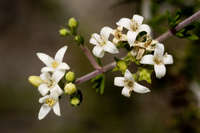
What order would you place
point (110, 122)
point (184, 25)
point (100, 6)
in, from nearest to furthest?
1. point (184, 25)
2. point (110, 122)
3. point (100, 6)

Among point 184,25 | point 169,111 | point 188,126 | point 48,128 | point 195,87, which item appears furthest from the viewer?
point 48,128

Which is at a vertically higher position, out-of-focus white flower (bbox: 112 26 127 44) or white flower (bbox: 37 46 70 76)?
out-of-focus white flower (bbox: 112 26 127 44)

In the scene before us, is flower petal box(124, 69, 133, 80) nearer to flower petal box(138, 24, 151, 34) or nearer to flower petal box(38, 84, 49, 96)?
flower petal box(138, 24, 151, 34)

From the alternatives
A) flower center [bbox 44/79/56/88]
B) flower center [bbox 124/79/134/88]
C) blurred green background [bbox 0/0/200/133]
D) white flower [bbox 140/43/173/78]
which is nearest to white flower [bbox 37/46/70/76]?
flower center [bbox 44/79/56/88]

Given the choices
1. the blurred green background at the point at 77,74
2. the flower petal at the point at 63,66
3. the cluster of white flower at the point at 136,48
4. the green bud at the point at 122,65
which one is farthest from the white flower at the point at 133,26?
the blurred green background at the point at 77,74

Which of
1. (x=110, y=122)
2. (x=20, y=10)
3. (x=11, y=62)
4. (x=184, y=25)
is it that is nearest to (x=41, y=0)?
(x=20, y=10)

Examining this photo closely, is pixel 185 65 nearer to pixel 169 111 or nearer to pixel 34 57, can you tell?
pixel 169 111
